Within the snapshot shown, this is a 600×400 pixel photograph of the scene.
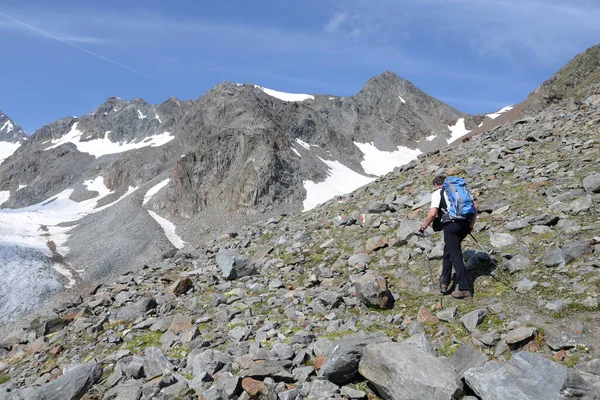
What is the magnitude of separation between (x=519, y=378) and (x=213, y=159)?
92.3 metres

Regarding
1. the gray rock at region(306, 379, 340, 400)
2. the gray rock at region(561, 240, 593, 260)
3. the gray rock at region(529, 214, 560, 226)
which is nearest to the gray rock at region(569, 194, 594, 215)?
the gray rock at region(529, 214, 560, 226)

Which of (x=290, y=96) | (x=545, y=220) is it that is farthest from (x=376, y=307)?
(x=290, y=96)

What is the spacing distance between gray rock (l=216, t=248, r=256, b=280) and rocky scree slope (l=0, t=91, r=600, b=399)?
0.12ft

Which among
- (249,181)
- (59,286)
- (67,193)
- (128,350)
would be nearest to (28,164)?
(67,193)

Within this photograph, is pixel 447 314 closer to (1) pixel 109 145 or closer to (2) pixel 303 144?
(2) pixel 303 144

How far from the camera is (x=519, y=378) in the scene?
4.62 meters

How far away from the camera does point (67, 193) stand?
5354 inches

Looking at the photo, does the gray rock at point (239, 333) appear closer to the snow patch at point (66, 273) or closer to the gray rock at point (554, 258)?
the gray rock at point (554, 258)

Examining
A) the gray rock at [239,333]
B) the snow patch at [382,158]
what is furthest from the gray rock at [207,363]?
the snow patch at [382,158]

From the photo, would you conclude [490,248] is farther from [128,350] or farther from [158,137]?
[158,137]

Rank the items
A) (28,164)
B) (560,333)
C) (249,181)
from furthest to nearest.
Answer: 1. (28,164)
2. (249,181)
3. (560,333)

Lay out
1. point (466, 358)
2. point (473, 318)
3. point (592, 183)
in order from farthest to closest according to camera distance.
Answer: point (592, 183) < point (473, 318) < point (466, 358)

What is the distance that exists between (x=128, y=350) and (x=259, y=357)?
11.7 ft

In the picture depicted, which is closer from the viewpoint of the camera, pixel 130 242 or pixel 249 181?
pixel 130 242
